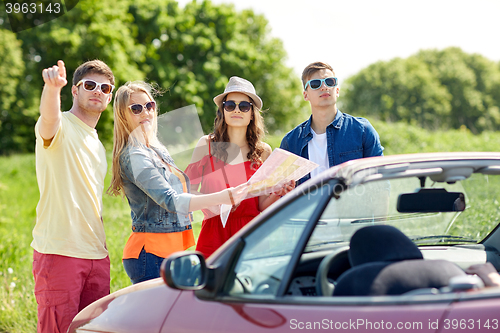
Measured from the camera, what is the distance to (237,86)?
3.56m

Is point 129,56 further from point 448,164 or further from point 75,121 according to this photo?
point 448,164

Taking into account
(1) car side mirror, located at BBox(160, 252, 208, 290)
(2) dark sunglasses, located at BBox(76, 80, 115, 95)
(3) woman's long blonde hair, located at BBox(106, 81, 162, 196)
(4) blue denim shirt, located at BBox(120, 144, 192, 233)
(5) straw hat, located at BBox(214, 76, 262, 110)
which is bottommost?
(1) car side mirror, located at BBox(160, 252, 208, 290)

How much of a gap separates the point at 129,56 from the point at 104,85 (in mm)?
24117

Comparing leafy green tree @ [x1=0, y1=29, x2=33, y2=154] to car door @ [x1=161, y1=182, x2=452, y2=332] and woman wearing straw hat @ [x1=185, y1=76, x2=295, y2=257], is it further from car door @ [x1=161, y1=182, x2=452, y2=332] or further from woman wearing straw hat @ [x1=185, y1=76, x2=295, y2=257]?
car door @ [x1=161, y1=182, x2=452, y2=332]

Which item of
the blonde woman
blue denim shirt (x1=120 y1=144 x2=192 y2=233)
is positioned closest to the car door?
the blonde woman

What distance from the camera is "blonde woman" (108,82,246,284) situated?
8.93ft

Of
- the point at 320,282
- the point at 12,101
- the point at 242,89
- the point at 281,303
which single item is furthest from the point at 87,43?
the point at 281,303

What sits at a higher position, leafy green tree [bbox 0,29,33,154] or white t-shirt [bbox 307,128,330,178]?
leafy green tree [bbox 0,29,33,154]

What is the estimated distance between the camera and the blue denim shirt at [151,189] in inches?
108

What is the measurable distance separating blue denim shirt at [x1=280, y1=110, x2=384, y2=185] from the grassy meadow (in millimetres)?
1152

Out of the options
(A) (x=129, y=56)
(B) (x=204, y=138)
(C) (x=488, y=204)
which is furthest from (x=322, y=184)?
(A) (x=129, y=56)

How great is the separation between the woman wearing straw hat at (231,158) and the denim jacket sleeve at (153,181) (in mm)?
544

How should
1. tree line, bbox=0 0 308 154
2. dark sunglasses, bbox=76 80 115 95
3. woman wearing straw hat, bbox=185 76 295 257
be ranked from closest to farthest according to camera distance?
dark sunglasses, bbox=76 80 115 95, woman wearing straw hat, bbox=185 76 295 257, tree line, bbox=0 0 308 154

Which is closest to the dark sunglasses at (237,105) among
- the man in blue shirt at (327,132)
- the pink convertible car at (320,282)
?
the man in blue shirt at (327,132)
